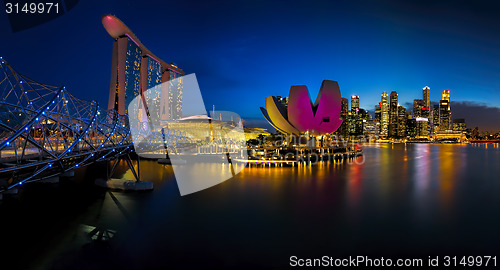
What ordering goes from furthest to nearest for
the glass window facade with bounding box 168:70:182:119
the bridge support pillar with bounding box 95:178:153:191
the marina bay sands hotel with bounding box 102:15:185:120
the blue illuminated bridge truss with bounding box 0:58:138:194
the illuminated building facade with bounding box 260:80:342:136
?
the glass window facade with bounding box 168:70:182:119, the marina bay sands hotel with bounding box 102:15:185:120, the illuminated building facade with bounding box 260:80:342:136, the bridge support pillar with bounding box 95:178:153:191, the blue illuminated bridge truss with bounding box 0:58:138:194

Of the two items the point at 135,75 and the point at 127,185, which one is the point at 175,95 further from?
the point at 127,185

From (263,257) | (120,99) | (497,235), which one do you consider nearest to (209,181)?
(263,257)

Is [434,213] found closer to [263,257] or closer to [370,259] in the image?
[370,259]

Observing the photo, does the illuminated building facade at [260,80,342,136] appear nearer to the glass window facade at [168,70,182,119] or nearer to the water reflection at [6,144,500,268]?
the water reflection at [6,144,500,268]

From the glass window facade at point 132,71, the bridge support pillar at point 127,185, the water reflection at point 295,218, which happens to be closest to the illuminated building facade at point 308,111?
the water reflection at point 295,218

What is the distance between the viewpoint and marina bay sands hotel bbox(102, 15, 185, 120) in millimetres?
32666

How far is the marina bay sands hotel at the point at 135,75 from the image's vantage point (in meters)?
32.7

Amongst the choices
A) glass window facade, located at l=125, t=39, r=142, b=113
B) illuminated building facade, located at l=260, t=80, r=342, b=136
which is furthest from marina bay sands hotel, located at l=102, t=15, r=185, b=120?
illuminated building facade, located at l=260, t=80, r=342, b=136

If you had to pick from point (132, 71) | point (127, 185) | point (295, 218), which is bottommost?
point (295, 218)

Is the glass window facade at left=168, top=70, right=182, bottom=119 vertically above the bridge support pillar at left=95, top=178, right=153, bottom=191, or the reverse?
the glass window facade at left=168, top=70, right=182, bottom=119

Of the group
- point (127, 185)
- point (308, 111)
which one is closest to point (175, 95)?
point (308, 111)

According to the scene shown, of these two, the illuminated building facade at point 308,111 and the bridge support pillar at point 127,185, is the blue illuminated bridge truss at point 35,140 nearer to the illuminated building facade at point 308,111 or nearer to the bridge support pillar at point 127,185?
the bridge support pillar at point 127,185

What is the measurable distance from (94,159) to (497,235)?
42.3ft

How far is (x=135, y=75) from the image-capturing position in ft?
139
